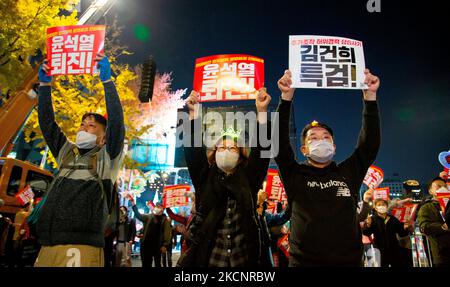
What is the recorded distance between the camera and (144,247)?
847cm

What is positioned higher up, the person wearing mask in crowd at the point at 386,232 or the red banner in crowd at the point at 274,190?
the red banner in crowd at the point at 274,190

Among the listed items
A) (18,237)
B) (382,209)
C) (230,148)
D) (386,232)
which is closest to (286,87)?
(230,148)

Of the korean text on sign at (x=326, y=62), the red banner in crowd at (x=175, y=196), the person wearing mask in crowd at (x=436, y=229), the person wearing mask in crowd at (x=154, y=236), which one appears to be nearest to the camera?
the korean text on sign at (x=326, y=62)

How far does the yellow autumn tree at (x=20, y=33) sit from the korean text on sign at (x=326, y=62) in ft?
34.3

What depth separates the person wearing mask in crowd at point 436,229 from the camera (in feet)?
16.3

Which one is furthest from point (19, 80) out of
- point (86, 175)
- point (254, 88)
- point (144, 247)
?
point (86, 175)

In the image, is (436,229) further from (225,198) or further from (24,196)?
(24,196)

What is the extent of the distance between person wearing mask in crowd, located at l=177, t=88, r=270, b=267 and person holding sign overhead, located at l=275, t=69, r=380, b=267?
26cm

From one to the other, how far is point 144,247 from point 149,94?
6444 millimetres

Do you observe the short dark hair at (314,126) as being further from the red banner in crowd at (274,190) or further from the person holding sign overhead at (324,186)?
the red banner in crowd at (274,190)

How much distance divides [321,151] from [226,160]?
89cm

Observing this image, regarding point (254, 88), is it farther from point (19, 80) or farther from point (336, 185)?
point (19, 80)

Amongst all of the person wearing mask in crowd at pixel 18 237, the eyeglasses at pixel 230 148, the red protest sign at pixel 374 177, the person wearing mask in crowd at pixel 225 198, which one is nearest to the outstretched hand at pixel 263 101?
the person wearing mask in crowd at pixel 225 198

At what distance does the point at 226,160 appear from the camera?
9.66ft
